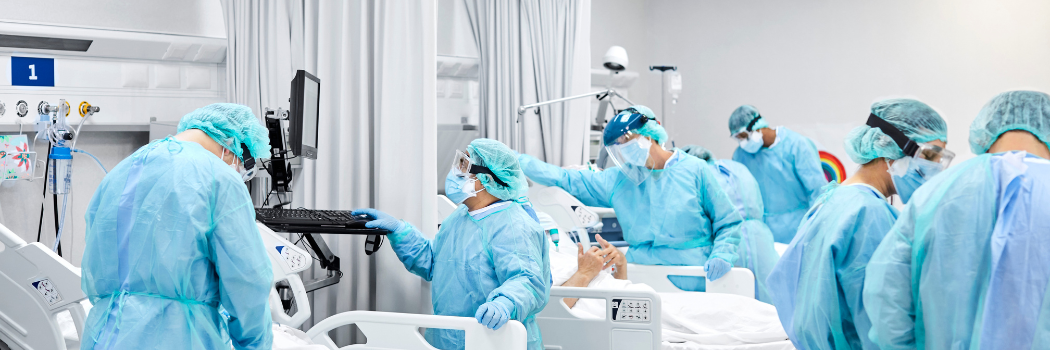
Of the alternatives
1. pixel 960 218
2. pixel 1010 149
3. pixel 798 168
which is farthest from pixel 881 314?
pixel 798 168

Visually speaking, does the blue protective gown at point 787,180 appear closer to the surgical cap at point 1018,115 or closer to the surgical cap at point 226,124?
the surgical cap at point 1018,115

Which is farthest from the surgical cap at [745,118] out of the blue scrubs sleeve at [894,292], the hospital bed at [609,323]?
the blue scrubs sleeve at [894,292]

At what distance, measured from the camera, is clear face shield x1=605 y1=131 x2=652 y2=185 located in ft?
10.8

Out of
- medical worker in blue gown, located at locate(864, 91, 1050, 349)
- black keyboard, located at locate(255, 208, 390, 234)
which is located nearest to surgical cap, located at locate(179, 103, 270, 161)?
black keyboard, located at locate(255, 208, 390, 234)

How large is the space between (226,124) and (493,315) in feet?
2.80

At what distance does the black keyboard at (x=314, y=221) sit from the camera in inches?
88.1

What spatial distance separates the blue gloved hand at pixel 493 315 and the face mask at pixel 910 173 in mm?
1102

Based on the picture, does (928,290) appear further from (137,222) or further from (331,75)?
(331,75)

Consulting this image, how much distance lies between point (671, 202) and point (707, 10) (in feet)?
11.0

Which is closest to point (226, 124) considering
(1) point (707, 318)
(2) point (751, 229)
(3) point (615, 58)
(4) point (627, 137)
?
(1) point (707, 318)

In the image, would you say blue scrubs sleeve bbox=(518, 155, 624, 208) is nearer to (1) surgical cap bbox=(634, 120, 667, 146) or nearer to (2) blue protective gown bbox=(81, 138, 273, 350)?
(1) surgical cap bbox=(634, 120, 667, 146)

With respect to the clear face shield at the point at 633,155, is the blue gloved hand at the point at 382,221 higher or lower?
lower

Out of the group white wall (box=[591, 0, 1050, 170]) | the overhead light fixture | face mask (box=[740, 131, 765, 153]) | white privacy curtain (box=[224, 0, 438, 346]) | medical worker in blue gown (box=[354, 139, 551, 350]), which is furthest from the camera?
white wall (box=[591, 0, 1050, 170])

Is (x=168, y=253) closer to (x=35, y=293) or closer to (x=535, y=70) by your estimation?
(x=35, y=293)
